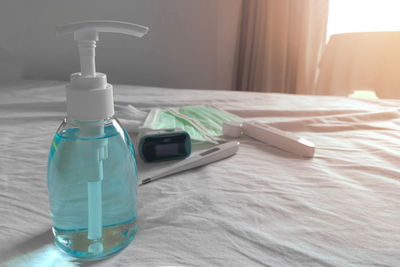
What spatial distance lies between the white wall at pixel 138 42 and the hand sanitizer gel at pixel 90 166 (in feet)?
4.10

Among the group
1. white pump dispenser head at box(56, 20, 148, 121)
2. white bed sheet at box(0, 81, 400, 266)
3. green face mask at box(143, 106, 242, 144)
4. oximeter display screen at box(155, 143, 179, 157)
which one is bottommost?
white bed sheet at box(0, 81, 400, 266)

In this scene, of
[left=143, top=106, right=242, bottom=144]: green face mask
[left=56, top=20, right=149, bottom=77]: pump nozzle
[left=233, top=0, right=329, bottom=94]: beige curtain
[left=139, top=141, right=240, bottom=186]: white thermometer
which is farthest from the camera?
[left=233, top=0, right=329, bottom=94]: beige curtain

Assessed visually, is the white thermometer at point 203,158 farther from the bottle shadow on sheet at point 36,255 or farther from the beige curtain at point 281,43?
the beige curtain at point 281,43

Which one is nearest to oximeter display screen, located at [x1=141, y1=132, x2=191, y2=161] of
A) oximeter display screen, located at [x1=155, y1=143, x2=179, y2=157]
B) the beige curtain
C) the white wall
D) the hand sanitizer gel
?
oximeter display screen, located at [x1=155, y1=143, x2=179, y2=157]

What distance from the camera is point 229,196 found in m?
0.42

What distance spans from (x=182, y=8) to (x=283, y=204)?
1840mm

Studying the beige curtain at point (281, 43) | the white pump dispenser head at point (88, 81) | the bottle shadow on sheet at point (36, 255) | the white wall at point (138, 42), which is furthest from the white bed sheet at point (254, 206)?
the beige curtain at point (281, 43)

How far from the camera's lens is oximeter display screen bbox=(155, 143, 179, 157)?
521mm

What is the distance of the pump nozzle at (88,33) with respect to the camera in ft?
0.90

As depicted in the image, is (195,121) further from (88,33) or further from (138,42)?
(138,42)

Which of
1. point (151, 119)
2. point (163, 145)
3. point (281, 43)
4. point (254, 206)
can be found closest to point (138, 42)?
point (281, 43)

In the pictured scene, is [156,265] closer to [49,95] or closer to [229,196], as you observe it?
[229,196]

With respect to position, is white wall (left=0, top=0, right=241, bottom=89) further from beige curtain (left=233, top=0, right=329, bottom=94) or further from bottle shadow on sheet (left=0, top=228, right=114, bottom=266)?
bottle shadow on sheet (left=0, top=228, right=114, bottom=266)

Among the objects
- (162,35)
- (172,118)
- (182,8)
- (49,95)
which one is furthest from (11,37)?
(172,118)
